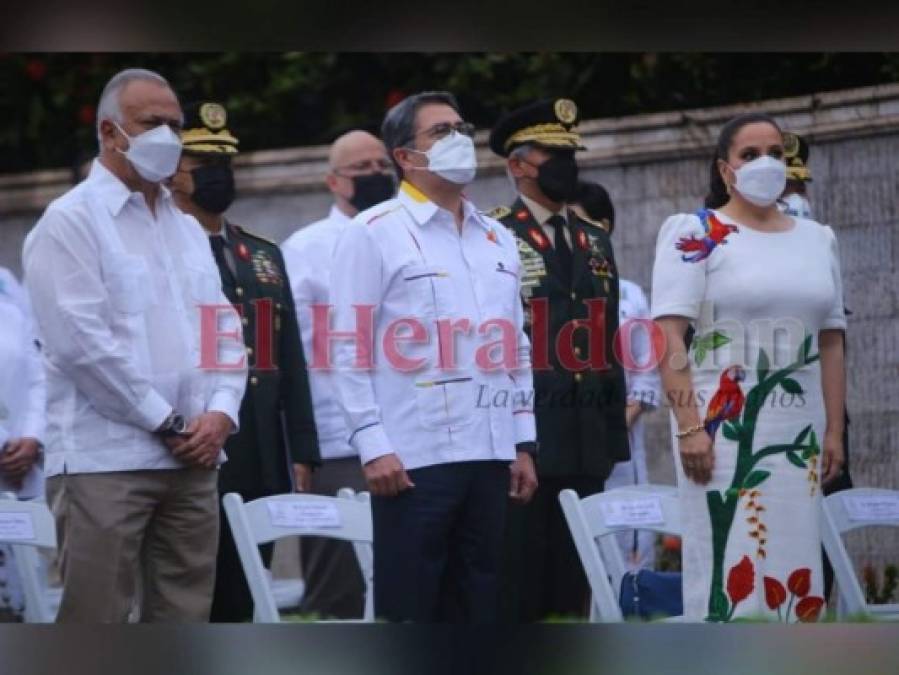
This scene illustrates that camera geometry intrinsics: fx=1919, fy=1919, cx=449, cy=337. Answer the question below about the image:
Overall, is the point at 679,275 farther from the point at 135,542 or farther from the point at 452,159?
the point at 135,542

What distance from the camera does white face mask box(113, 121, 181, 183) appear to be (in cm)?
492

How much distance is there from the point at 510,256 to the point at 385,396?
1.70 feet

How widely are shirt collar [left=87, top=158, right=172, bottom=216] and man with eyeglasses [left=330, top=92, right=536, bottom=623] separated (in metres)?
0.58

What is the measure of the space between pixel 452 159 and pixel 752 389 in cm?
100

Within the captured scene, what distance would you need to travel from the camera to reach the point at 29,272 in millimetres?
4883

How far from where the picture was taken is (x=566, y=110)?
526 centimetres

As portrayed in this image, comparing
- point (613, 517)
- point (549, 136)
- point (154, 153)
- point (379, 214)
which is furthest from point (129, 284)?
point (613, 517)

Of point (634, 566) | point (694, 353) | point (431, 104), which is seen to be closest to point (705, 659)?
point (634, 566)

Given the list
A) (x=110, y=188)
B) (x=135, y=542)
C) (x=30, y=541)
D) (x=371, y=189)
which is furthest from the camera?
(x=371, y=189)

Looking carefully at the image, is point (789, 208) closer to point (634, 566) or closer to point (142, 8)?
point (634, 566)

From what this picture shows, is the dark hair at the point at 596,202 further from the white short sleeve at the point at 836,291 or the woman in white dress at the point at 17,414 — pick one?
the woman in white dress at the point at 17,414

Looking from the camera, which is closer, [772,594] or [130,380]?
[130,380]

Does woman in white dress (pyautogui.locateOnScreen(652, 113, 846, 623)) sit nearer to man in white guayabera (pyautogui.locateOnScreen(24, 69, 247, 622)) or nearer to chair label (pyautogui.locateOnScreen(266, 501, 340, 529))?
chair label (pyautogui.locateOnScreen(266, 501, 340, 529))

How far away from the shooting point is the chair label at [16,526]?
5008 millimetres
